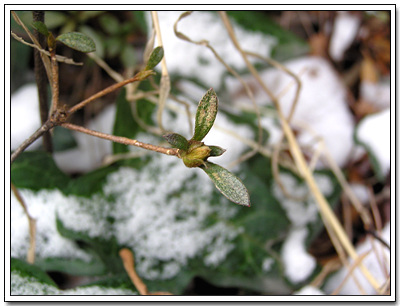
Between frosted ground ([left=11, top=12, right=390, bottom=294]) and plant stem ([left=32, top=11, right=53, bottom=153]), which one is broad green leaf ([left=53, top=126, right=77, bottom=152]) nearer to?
frosted ground ([left=11, top=12, right=390, bottom=294])

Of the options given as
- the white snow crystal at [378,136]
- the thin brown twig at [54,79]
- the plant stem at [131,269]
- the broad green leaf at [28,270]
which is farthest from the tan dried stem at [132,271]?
the white snow crystal at [378,136]

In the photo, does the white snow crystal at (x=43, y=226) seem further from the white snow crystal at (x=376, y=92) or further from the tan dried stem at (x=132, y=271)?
the white snow crystal at (x=376, y=92)

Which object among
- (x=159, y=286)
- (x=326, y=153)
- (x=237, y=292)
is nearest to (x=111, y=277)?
(x=159, y=286)

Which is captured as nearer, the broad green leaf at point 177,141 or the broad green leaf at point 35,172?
the broad green leaf at point 177,141

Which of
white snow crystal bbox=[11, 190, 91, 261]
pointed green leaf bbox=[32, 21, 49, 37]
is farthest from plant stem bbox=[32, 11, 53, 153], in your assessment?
white snow crystal bbox=[11, 190, 91, 261]

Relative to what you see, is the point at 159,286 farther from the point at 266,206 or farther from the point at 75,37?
the point at 75,37

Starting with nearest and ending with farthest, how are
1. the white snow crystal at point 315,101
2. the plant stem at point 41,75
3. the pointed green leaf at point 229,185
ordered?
1. the pointed green leaf at point 229,185
2. the plant stem at point 41,75
3. the white snow crystal at point 315,101
